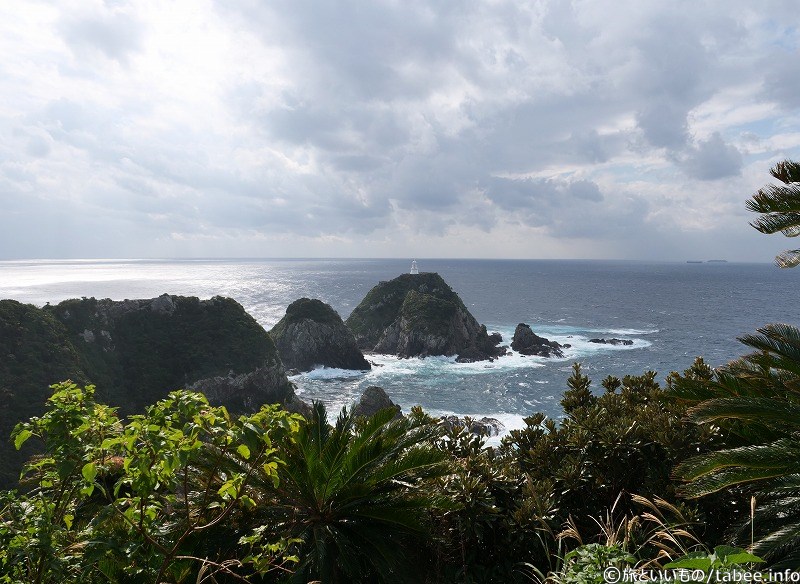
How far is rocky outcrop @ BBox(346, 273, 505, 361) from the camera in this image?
6712 cm

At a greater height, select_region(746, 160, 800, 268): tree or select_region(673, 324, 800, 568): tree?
select_region(746, 160, 800, 268): tree

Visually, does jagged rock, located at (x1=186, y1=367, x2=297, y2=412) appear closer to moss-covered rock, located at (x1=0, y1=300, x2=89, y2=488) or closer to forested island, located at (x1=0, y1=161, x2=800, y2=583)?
moss-covered rock, located at (x1=0, y1=300, x2=89, y2=488)

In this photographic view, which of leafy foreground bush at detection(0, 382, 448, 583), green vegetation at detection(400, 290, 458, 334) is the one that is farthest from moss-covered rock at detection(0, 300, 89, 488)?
green vegetation at detection(400, 290, 458, 334)

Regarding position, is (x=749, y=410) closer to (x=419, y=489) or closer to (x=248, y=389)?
(x=419, y=489)

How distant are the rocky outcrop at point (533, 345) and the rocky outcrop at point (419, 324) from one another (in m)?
3.00

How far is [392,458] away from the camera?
231 inches

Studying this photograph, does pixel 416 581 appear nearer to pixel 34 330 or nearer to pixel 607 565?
pixel 607 565

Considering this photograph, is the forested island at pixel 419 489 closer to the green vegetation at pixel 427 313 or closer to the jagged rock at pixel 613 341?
the green vegetation at pixel 427 313

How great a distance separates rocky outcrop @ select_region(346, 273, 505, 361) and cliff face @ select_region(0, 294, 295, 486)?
2705 cm

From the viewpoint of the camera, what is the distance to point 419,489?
5.48 meters

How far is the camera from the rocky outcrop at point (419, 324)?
67.1 metres

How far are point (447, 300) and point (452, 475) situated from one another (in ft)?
227

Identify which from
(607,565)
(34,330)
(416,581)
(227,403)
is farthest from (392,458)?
(34,330)

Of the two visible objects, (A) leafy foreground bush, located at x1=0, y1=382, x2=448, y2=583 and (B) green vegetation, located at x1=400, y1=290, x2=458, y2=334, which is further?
(B) green vegetation, located at x1=400, y1=290, x2=458, y2=334
